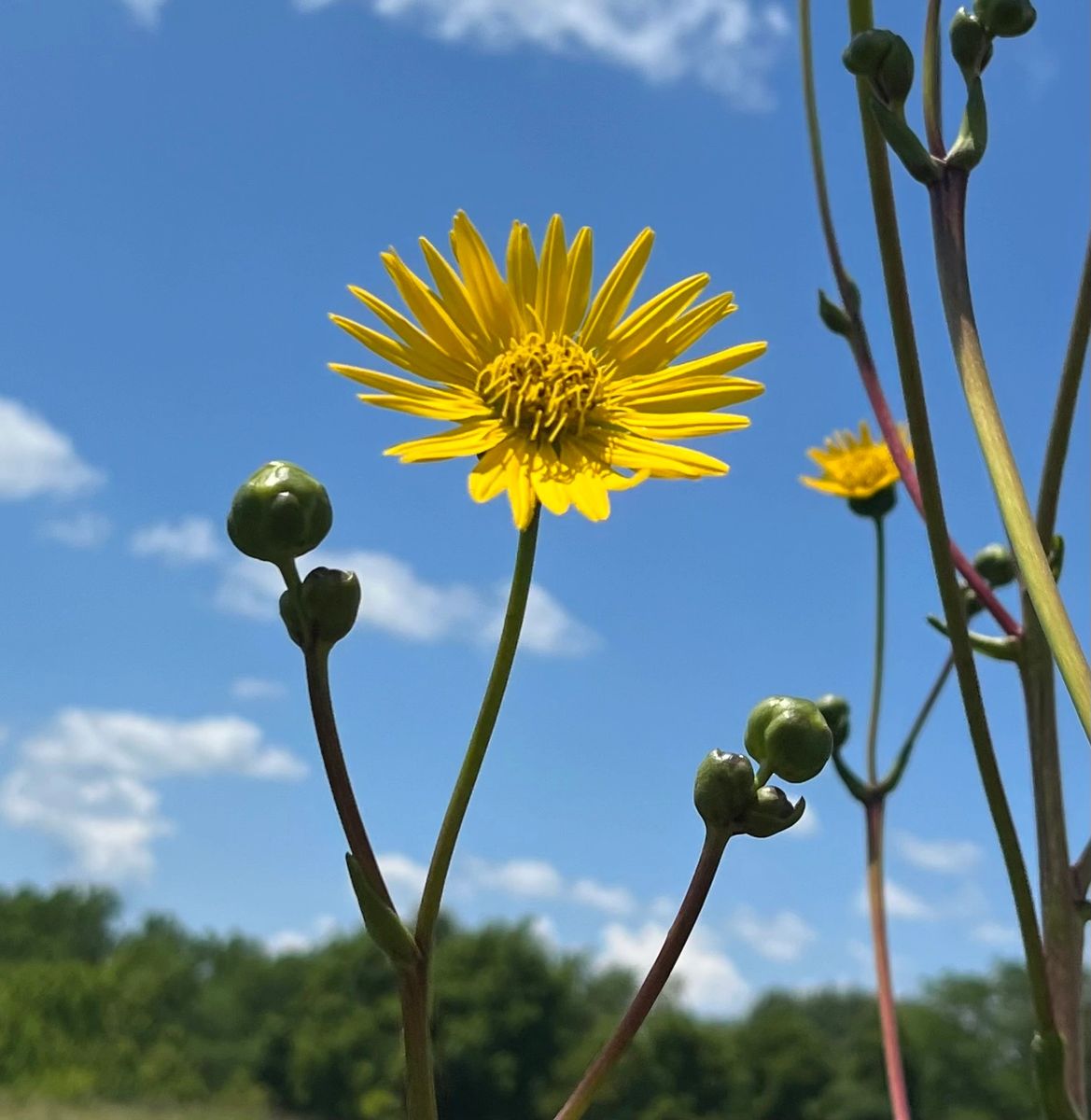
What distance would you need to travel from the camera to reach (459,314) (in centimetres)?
73

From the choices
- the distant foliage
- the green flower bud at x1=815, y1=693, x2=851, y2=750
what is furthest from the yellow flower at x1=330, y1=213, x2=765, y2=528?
the distant foliage

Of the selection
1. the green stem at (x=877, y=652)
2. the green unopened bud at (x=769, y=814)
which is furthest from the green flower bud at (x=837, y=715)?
the green unopened bud at (x=769, y=814)

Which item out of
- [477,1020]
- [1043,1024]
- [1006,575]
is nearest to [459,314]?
[1043,1024]

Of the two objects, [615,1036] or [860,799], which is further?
[860,799]

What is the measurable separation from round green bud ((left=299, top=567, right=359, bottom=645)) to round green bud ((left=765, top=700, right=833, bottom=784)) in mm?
Answer: 188

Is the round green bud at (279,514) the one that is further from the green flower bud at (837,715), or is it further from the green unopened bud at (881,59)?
the green flower bud at (837,715)

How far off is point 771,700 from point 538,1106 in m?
24.1

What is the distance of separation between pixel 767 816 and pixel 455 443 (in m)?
0.24

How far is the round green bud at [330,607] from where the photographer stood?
527 mm

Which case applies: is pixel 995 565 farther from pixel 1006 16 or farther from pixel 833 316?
pixel 1006 16

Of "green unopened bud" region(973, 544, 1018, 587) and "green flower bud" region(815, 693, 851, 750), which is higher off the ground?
"green unopened bud" region(973, 544, 1018, 587)

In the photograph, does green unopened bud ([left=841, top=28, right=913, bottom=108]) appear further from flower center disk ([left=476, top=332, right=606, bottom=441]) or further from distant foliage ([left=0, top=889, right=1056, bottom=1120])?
distant foliage ([left=0, top=889, right=1056, bottom=1120])

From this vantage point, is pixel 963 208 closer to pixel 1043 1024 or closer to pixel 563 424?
pixel 563 424

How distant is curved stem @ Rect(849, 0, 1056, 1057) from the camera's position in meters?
0.58
